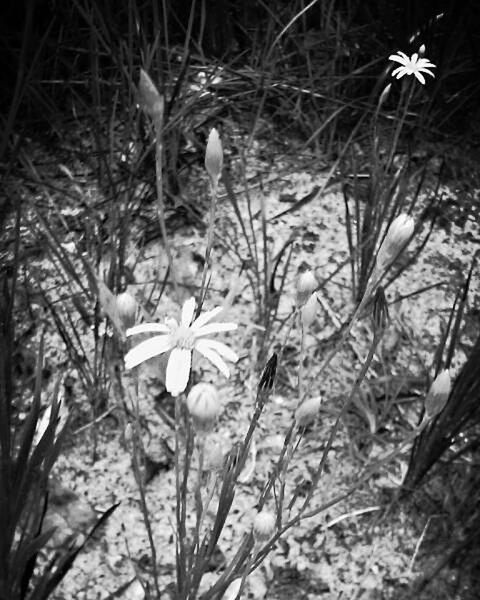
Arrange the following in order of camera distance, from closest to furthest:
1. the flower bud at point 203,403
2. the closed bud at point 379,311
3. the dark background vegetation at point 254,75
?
the flower bud at point 203,403 < the closed bud at point 379,311 < the dark background vegetation at point 254,75

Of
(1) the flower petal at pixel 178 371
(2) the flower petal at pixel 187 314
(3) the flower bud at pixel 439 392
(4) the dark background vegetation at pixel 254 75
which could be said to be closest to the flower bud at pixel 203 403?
(1) the flower petal at pixel 178 371

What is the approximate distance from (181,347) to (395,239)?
235mm

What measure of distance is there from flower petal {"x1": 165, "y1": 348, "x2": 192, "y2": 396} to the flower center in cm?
3

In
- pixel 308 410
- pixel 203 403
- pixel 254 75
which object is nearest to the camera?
pixel 203 403

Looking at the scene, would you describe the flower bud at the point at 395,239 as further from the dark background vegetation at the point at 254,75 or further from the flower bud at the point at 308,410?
the dark background vegetation at the point at 254,75

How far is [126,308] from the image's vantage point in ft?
2.30

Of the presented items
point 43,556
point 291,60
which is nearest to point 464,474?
point 43,556

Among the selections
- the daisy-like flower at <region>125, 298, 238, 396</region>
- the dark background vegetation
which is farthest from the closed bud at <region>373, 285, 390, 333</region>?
the dark background vegetation

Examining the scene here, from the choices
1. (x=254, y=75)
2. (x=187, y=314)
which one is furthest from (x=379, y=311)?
(x=254, y=75)

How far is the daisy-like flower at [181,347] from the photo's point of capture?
2.12ft

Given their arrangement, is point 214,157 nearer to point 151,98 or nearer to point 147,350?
point 151,98

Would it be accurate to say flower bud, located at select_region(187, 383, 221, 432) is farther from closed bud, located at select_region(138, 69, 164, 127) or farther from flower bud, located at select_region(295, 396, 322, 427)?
closed bud, located at select_region(138, 69, 164, 127)

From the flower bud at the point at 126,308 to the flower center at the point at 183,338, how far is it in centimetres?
5

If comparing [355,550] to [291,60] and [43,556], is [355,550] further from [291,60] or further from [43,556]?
[291,60]
